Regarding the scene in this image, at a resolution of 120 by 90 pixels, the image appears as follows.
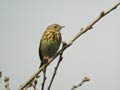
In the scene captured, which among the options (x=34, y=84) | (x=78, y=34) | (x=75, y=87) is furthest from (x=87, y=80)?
(x=78, y=34)

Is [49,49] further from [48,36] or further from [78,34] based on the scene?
[78,34]

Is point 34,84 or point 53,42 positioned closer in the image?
point 34,84

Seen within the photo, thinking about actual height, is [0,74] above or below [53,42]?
above

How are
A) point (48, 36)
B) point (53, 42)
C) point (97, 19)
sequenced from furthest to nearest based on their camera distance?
point (48, 36) < point (53, 42) < point (97, 19)

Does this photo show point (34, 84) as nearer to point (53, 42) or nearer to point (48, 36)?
point (53, 42)

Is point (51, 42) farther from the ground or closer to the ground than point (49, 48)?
farther from the ground

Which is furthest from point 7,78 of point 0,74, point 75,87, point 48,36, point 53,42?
point 48,36

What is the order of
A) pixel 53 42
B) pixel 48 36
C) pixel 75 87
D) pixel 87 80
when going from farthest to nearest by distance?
pixel 48 36 < pixel 53 42 < pixel 87 80 < pixel 75 87

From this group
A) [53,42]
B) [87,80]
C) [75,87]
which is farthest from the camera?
[53,42]

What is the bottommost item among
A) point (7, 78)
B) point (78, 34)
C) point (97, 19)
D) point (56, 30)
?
point (56, 30)
